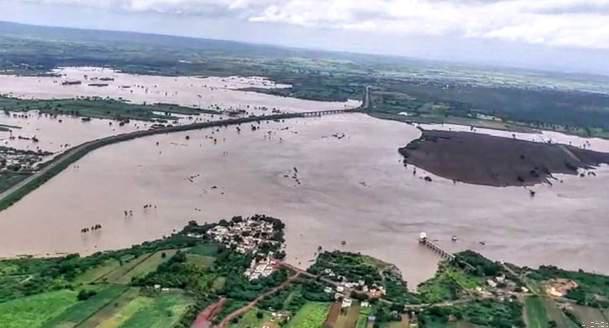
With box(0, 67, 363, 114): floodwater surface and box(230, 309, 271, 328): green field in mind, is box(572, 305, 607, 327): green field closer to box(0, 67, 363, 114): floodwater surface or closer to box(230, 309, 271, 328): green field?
box(230, 309, 271, 328): green field

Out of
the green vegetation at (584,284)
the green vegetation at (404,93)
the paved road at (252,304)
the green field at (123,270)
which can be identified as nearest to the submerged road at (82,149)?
the green field at (123,270)

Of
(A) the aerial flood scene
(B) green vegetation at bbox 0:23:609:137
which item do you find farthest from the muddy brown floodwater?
(B) green vegetation at bbox 0:23:609:137

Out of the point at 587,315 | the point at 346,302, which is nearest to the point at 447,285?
the point at 346,302

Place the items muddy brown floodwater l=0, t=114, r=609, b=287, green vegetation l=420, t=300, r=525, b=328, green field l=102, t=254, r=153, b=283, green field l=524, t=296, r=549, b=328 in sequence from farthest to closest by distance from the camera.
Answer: muddy brown floodwater l=0, t=114, r=609, b=287
green field l=102, t=254, r=153, b=283
green field l=524, t=296, r=549, b=328
green vegetation l=420, t=300, r=525, b=328

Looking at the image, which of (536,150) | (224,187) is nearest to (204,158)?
(224,187)

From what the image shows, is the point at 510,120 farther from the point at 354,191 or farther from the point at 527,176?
the point at 354,191

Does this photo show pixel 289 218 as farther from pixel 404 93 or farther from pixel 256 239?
pixel 404 93

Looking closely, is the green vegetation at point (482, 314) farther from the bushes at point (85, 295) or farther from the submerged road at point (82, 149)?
the submerged road at point (82, 149)
